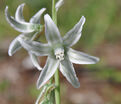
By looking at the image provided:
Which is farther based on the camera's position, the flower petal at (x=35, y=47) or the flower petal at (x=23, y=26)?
the flower petal at (x=23, y=26)

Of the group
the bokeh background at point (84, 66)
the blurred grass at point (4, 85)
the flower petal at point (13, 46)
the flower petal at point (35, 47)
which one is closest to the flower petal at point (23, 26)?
the flower petal at point (13, 46)

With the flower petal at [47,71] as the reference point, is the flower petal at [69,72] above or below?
below

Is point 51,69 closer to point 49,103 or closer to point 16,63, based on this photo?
point 49,103

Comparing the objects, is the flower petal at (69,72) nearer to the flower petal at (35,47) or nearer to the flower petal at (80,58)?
the flower petal at (80,58)

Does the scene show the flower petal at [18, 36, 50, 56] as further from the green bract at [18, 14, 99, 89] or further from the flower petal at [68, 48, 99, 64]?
the flower petal at [68, 48, 99, 64]

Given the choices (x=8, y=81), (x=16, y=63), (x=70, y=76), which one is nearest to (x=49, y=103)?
(x=70, y=76)

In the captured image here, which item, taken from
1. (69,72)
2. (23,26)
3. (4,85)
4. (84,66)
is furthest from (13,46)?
(84,66)

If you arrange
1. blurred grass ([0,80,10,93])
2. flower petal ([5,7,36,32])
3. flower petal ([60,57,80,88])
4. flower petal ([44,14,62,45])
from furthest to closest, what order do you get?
blurred grass ([0,80,10,93]) < flower petal ([5,7,36,32]) < flower petal ([60,57,80,88]) < flower petal ([44,14,62,45])

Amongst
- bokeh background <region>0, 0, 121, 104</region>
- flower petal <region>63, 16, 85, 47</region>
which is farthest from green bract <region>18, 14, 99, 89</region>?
bokeh background <region>0, 0, 121, 104</region>
